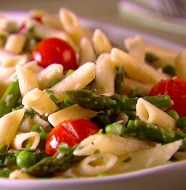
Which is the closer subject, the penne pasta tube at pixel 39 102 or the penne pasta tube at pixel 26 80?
the penne pasta tube at pixel 39 102

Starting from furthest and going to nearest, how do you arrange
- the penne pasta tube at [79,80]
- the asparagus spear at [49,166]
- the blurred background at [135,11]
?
1. the blurred background at [135,11]
2. the penne pasta tube at [79,80]
3. the asparagus spear at [49,166]

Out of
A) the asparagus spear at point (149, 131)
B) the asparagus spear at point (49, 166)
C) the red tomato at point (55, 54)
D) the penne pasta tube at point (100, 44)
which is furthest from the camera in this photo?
the penne pasta tube at point (100, 44)

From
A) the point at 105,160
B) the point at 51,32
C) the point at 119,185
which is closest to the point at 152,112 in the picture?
the point at 105,160

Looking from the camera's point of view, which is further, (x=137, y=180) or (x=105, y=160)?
(x=105, y=160)

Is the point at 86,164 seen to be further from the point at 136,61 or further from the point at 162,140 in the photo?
the point at 136,61

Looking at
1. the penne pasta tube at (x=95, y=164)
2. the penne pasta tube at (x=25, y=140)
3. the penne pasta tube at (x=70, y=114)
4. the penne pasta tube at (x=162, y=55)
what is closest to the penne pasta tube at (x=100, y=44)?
the penne pasta tube at (x=162, y=55)

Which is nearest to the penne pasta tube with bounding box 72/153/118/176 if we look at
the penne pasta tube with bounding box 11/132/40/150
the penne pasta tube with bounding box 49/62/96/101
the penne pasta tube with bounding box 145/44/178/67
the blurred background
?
the penne pasta tube with bounding box 11/132/40/150

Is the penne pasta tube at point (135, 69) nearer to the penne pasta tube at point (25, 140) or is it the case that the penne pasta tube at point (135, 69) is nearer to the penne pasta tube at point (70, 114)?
the penne pasta tube at point (70, 114)
